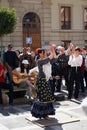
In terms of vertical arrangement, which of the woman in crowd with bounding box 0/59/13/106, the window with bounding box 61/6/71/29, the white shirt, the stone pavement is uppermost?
the window with bounding box 61/6/71/29

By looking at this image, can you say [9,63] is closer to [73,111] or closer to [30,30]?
[73,111]

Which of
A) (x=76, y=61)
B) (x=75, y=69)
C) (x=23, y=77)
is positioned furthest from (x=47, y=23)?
(x=23, y=77)

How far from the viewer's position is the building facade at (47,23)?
31.4 meters

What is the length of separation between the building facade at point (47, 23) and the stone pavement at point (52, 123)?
2062cm

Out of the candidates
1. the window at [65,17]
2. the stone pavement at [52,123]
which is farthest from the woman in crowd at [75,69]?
the window at [65,17]

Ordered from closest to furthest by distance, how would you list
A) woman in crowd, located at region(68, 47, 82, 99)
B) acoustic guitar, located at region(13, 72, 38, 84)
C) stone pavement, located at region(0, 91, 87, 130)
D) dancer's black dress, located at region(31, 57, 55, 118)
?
stone pavement, located at region(0, 91, 87, 130) < dancer's black dress, located at region(31, 57, 55, 118) < acoustic guitar, located at region(13, 72, 38, 84) < woman in crowd, located at region(68, 47, 82, 99)

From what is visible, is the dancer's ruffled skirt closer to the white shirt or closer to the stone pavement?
the stone pavement

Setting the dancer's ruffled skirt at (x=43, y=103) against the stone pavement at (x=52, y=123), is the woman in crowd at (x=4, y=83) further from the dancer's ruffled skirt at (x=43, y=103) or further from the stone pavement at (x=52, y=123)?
the dancer's ruffled skirt at (x=43, y=103)

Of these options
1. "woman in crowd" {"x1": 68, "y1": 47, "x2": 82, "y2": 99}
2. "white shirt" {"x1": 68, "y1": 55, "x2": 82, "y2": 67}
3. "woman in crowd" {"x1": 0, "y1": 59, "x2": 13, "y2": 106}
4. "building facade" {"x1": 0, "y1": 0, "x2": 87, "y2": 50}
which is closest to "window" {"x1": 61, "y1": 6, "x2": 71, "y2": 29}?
"building facade" {"x1": 0, "y1": 0, "x2": 87, "y2": 50}

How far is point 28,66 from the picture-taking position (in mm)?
12727

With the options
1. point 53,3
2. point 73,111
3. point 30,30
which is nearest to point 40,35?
point 30,30

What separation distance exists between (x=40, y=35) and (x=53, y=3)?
10.5 ft

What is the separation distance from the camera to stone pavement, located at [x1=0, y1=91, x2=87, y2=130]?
811cm

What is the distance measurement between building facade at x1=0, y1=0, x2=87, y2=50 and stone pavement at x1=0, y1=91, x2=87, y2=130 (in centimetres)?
2062
